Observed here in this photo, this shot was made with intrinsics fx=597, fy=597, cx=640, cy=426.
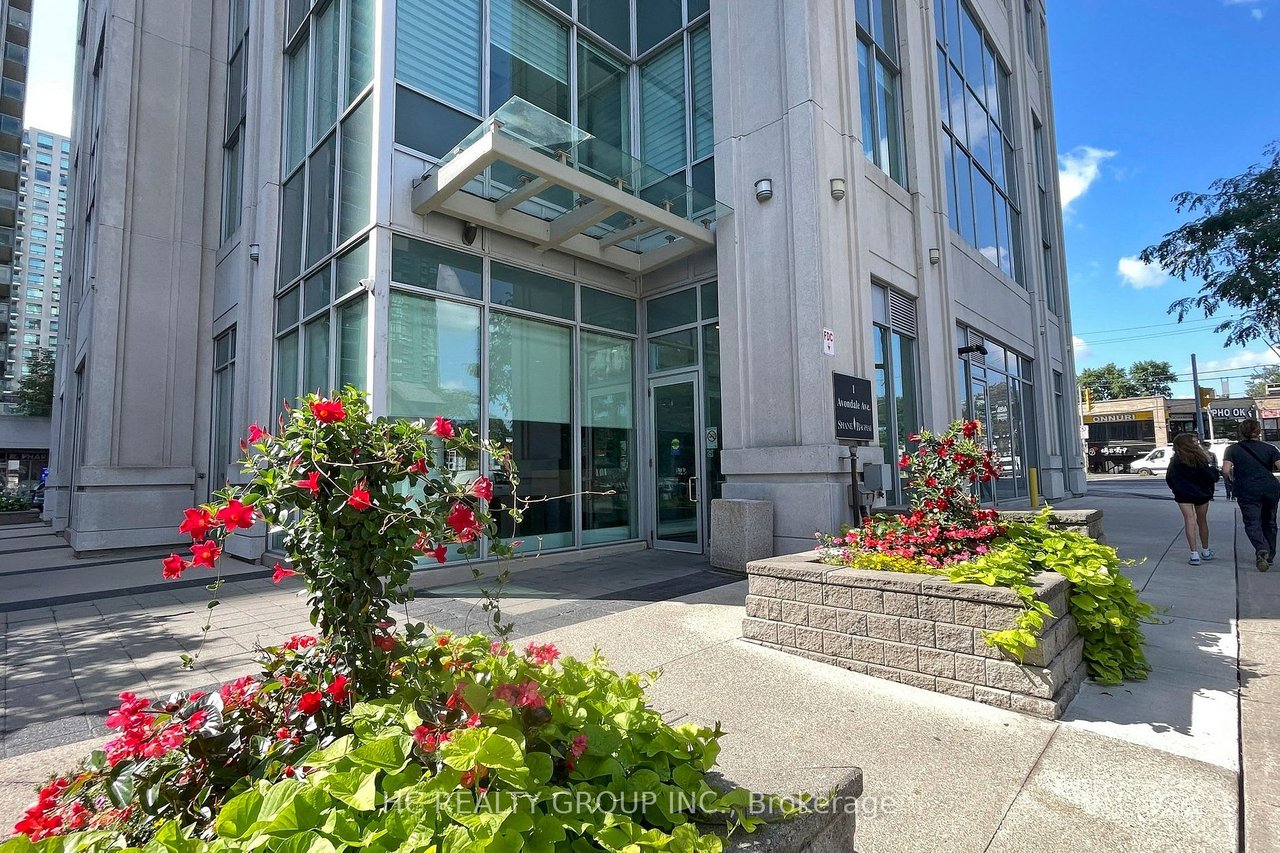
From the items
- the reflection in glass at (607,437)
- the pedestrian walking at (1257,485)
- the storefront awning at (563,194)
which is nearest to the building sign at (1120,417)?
the pedestrian walking at (1257,485)

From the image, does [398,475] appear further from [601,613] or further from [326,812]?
[601,613]

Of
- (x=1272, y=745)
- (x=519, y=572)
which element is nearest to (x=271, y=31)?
(x=519, y=572)

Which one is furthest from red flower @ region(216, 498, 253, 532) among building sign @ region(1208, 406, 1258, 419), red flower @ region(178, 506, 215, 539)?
building sign @ region(1208, 406, 1258, 419)

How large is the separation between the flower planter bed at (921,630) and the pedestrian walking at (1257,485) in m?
5.19

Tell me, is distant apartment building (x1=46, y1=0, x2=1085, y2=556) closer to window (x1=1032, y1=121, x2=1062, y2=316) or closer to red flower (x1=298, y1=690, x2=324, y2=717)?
red flower (x1=298, y1=690, x2=324, y2=717)

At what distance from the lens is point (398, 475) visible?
6.31 ft

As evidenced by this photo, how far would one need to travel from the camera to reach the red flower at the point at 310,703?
5.93 ft

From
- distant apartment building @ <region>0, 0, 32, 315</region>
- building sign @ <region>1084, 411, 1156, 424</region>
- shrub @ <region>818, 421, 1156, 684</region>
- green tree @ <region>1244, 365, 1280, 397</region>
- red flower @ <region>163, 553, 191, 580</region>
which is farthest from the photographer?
green tree @ <region>1244, 365, 1280, 397</region>

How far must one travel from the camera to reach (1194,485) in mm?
7363

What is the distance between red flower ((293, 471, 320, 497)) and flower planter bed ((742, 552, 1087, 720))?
11.1ft

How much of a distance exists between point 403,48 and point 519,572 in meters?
6.86

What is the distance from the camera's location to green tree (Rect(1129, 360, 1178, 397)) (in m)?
80.1

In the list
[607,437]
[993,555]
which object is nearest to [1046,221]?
[607,437]

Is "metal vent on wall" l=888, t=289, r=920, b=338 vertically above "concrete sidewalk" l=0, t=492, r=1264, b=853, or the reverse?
"metal vent on wall" l=888, t=289, r=920, b=338
